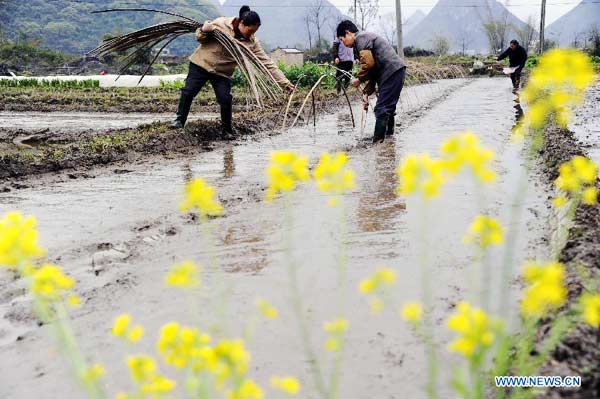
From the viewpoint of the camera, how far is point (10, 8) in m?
88.4

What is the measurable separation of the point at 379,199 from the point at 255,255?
149 cm

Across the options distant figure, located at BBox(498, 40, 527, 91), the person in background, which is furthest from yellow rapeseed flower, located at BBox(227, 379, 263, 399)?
distant figure, located at BBox(498, 40, 527, 91)

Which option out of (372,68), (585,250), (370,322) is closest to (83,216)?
(370,322)

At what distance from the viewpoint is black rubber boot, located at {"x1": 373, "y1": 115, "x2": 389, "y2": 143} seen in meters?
7.28

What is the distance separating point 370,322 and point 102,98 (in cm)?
1493

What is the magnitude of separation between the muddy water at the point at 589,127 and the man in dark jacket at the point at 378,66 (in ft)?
7.48

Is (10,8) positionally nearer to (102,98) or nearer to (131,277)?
(102,98)

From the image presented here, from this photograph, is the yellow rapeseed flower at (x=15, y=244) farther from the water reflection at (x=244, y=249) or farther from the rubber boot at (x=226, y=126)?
the rubber boot at (x=226, y=126)

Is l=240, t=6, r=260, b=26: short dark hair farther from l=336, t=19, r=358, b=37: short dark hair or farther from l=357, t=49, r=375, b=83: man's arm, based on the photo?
l=357, t=49, r=375, b=83: man's arm

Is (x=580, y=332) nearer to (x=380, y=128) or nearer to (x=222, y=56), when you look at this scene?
(x=380, y=128)

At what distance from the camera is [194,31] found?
7.34 meters

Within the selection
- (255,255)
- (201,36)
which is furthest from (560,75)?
(201,36)

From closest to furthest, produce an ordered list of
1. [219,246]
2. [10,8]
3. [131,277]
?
[131,277] → [219,246] → [10,8]

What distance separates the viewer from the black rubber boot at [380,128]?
7.28m
